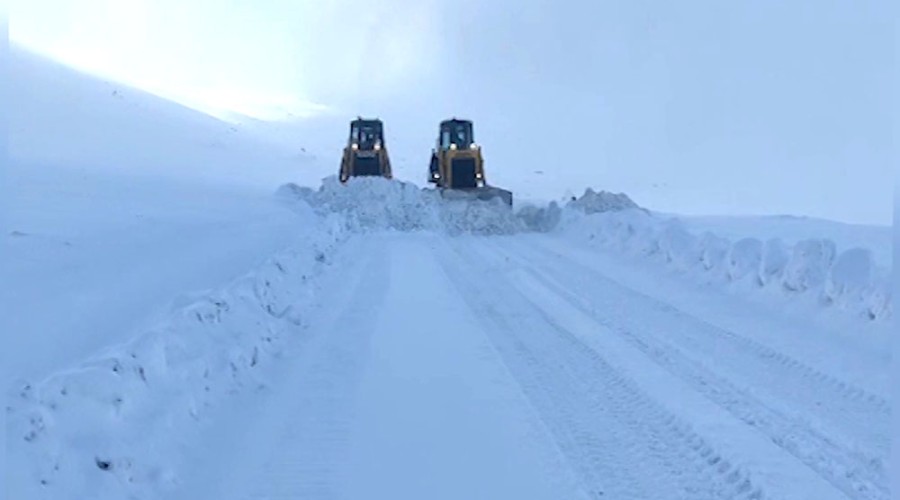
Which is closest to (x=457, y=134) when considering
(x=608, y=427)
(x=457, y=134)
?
(x=457, y=134)

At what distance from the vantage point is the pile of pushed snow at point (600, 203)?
2361 centimetres

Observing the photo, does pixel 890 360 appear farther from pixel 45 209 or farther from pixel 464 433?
pixel 45 209

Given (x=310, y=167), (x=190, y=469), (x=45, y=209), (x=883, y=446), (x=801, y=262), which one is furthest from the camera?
(x=310, y=167)

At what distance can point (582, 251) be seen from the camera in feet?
56.5

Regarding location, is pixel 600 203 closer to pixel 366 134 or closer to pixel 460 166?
pixel 460 166

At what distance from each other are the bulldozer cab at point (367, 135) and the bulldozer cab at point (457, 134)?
3.18m

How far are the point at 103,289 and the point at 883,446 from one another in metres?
6.59

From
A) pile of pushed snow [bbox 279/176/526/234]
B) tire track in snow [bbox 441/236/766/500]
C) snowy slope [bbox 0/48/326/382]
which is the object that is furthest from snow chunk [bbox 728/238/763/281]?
pile of pushed snow [bbox 279/176/526/234]

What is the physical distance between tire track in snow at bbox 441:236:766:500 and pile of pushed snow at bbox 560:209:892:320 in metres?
3.14

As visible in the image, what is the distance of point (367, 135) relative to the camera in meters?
31.0

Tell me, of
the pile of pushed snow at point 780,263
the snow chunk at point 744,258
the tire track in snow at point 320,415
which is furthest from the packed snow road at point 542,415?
the snow chunk at point 744,258

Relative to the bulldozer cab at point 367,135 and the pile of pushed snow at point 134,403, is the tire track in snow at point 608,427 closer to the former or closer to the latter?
the pile of pushed snow at point 134,403

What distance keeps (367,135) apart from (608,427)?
84.7 ft

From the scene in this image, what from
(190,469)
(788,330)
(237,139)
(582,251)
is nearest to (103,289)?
(190,469)
